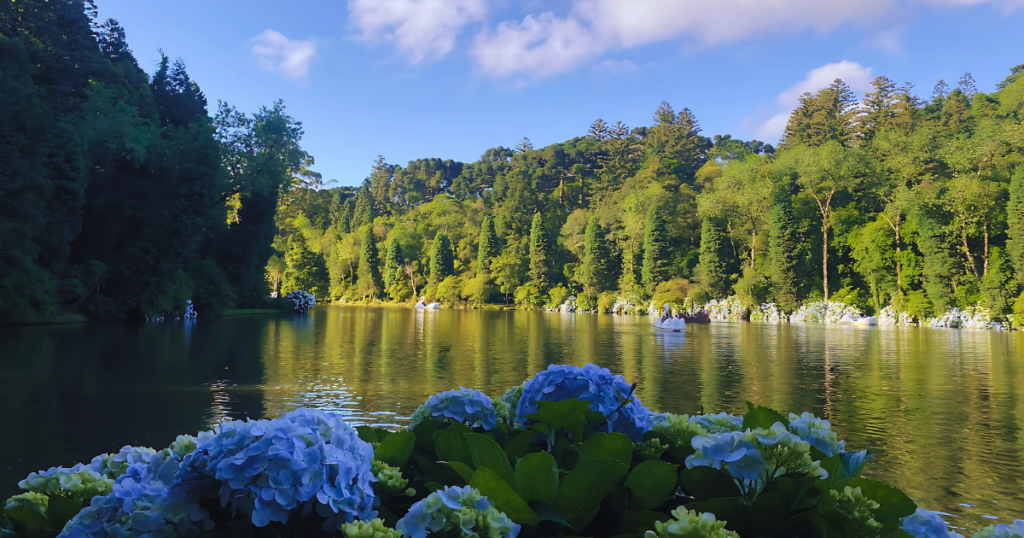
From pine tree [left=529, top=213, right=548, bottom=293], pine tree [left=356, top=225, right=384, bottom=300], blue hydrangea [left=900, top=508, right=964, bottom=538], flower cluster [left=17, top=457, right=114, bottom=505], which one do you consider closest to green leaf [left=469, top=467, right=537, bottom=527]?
blue hydrangea [left=900, top=508, right=964, bottom=538]

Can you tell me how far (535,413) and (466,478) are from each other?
1.85 feet

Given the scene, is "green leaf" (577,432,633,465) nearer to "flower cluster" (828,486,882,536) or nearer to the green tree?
"flower cluster" (828,486,882,536)

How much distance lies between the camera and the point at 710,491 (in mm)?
1647

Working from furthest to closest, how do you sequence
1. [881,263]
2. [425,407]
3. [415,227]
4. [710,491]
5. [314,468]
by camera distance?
[415,227], [881,263], [425,407], [710,491], [314,468]

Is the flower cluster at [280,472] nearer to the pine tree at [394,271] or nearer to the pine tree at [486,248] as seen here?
the pine tree at [486,248]

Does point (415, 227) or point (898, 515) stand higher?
point (415, 227)

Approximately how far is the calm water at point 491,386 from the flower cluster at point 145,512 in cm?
349

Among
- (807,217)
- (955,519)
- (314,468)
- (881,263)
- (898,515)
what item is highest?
(807,217)

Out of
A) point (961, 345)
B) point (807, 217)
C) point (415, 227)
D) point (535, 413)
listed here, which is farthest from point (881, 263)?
point (415, 227)

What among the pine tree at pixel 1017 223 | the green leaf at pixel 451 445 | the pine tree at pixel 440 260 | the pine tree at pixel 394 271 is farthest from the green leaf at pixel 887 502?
the pine tree at pixel 394 271

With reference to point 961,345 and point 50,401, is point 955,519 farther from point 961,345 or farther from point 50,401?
point 961,345

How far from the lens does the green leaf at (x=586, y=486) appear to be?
1.56 meters

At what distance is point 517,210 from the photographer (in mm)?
62750

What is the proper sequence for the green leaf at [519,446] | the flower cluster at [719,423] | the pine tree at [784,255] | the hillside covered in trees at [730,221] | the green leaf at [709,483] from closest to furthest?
the green leaf at [709,483], the green leaf at [519,446], the flower cluster at [719,423], the hillside covered in trees at [730,221], the pine tree at [784,255]
